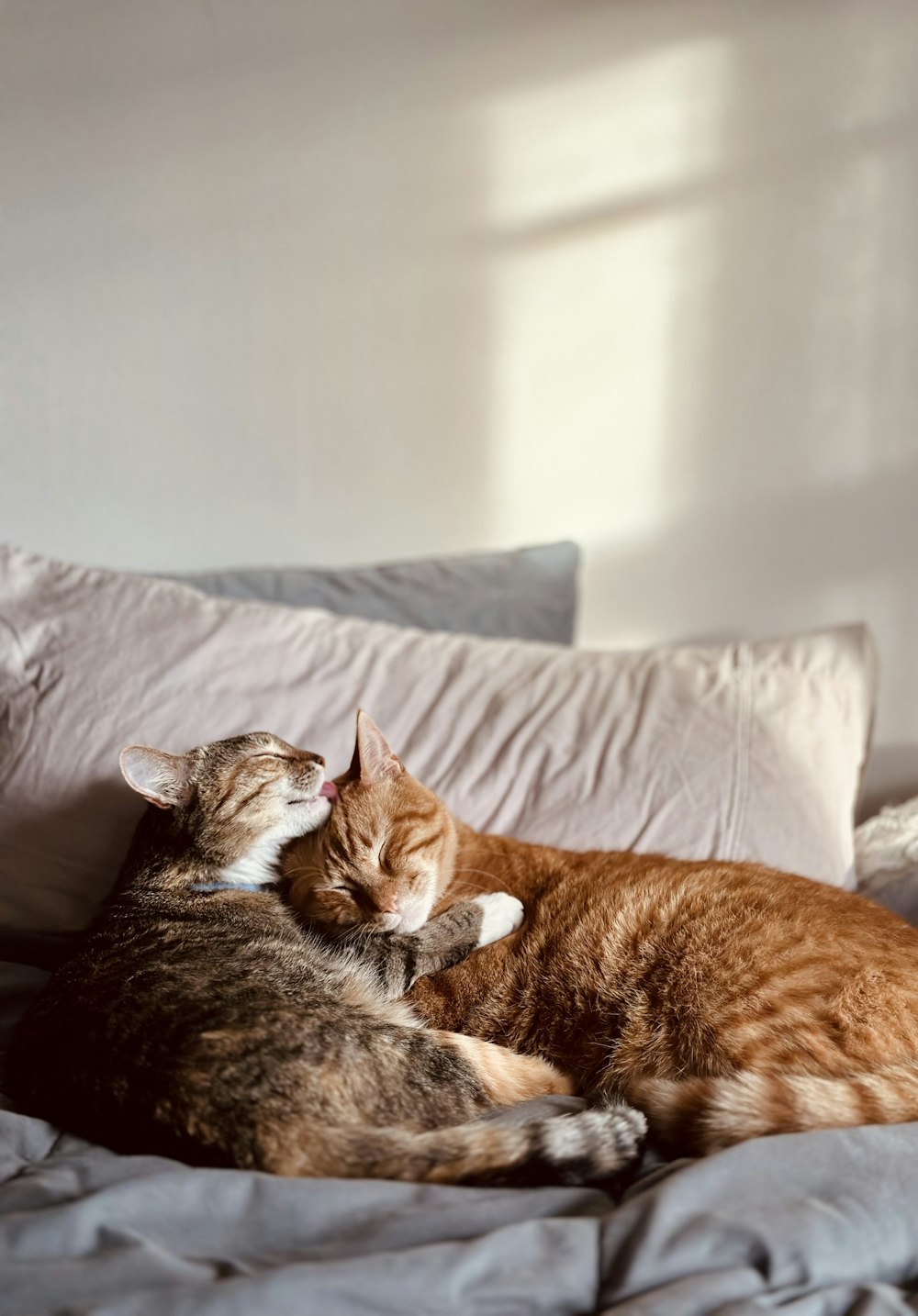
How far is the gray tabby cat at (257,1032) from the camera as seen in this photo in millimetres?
1241

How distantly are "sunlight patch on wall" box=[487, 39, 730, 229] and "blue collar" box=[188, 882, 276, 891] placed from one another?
1673mm

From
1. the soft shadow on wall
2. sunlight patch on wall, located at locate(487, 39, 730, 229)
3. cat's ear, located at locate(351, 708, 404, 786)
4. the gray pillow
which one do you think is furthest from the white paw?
sunlight patch on wall, located at locate(487, 39, 730, 229)

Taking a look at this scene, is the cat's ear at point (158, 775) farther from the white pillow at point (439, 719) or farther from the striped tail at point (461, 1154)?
the striped tail at point (461, 1154)

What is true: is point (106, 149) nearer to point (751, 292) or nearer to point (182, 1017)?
point (751, 292)

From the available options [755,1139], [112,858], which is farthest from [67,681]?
[755,1139]

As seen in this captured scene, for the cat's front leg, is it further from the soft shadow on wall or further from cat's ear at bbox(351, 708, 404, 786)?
the soft shadow on wall

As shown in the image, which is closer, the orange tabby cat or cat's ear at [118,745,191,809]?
the orange tabby cat

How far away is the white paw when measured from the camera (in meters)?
1.70

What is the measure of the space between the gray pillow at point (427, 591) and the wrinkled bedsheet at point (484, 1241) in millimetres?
1469

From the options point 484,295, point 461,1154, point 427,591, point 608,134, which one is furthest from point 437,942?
point 608,134

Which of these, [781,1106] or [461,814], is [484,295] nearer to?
[461,814]

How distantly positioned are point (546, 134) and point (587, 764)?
1.51 metres

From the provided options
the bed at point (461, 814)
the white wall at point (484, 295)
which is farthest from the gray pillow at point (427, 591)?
the white wall at point (484, 295)

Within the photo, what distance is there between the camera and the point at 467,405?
268 cm
